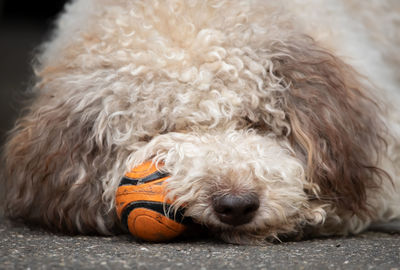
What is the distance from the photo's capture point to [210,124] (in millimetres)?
3207

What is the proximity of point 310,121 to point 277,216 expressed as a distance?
544 millimetres

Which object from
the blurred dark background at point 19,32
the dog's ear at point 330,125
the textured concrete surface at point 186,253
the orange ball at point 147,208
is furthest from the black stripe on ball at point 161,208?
the blurred dark background at point 19,32

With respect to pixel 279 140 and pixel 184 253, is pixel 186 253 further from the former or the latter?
pixel 279 140

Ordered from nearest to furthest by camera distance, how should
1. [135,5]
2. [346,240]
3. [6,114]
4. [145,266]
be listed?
[145,266]
[346,240]
[135,5]
[6,114]

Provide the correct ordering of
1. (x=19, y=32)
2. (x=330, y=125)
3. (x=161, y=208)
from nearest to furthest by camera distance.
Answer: (x=161, y=208) < (x=330, y=125) < (x=19, y=32)

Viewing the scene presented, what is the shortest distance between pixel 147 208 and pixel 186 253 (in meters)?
0.32

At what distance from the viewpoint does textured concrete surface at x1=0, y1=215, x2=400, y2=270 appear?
2422 mm

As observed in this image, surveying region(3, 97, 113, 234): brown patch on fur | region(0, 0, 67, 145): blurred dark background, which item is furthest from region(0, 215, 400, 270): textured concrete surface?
region(0, 0, 67, 145): blurred dark background

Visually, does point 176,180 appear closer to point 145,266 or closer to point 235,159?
point 235,159

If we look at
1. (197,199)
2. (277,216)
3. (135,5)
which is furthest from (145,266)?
(135,5)

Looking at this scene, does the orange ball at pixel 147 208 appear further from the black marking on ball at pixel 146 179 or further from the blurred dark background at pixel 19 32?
the blurred dark background at pixel 19 32

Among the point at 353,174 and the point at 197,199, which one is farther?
the point at 353,174

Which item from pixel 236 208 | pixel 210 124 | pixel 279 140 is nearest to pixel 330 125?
pixel 279 140

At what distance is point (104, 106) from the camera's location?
326 cm
